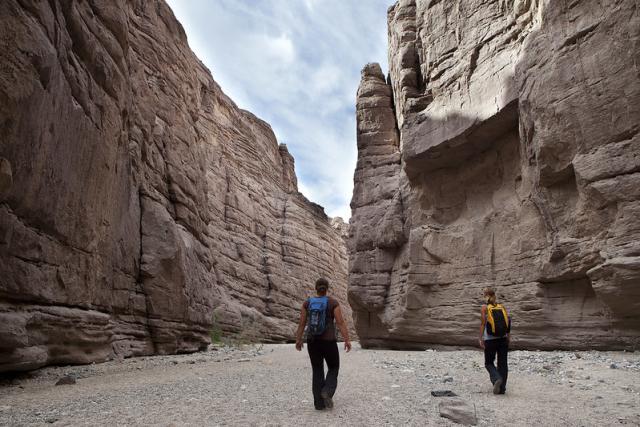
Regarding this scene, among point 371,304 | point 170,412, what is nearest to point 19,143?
point 170,412

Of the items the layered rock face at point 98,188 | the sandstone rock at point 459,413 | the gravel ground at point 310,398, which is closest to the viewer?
the sandstone rock at point 459,413

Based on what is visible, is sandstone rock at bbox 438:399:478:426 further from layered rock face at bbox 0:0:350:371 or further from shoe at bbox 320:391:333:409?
layered rock face at bbox 0:0:350:371

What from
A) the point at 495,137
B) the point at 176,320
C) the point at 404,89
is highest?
the point at 404,89

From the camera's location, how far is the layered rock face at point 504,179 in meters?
9.44

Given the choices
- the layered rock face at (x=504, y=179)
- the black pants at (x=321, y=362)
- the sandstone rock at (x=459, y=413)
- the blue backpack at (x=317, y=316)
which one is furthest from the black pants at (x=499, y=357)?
the layered rock face at (x=504, y=179)

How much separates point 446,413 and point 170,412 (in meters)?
2.75

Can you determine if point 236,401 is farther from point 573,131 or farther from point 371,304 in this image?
point 371,304

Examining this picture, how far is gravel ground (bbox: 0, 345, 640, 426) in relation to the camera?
13.5 feet

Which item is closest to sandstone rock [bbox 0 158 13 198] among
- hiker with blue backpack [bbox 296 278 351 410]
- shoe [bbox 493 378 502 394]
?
hiker with blue backpack [bbox 296 278 351 410]

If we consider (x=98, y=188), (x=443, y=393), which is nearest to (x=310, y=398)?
(x=443, y=393)

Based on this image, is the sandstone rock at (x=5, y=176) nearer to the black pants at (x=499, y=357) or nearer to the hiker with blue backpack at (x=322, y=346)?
the hiker with blue backpack at (x=322, y=346)

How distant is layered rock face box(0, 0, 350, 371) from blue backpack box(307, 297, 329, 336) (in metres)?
4.14

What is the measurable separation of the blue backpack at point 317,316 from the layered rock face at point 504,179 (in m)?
7.35

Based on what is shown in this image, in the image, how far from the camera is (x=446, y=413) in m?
4.16
